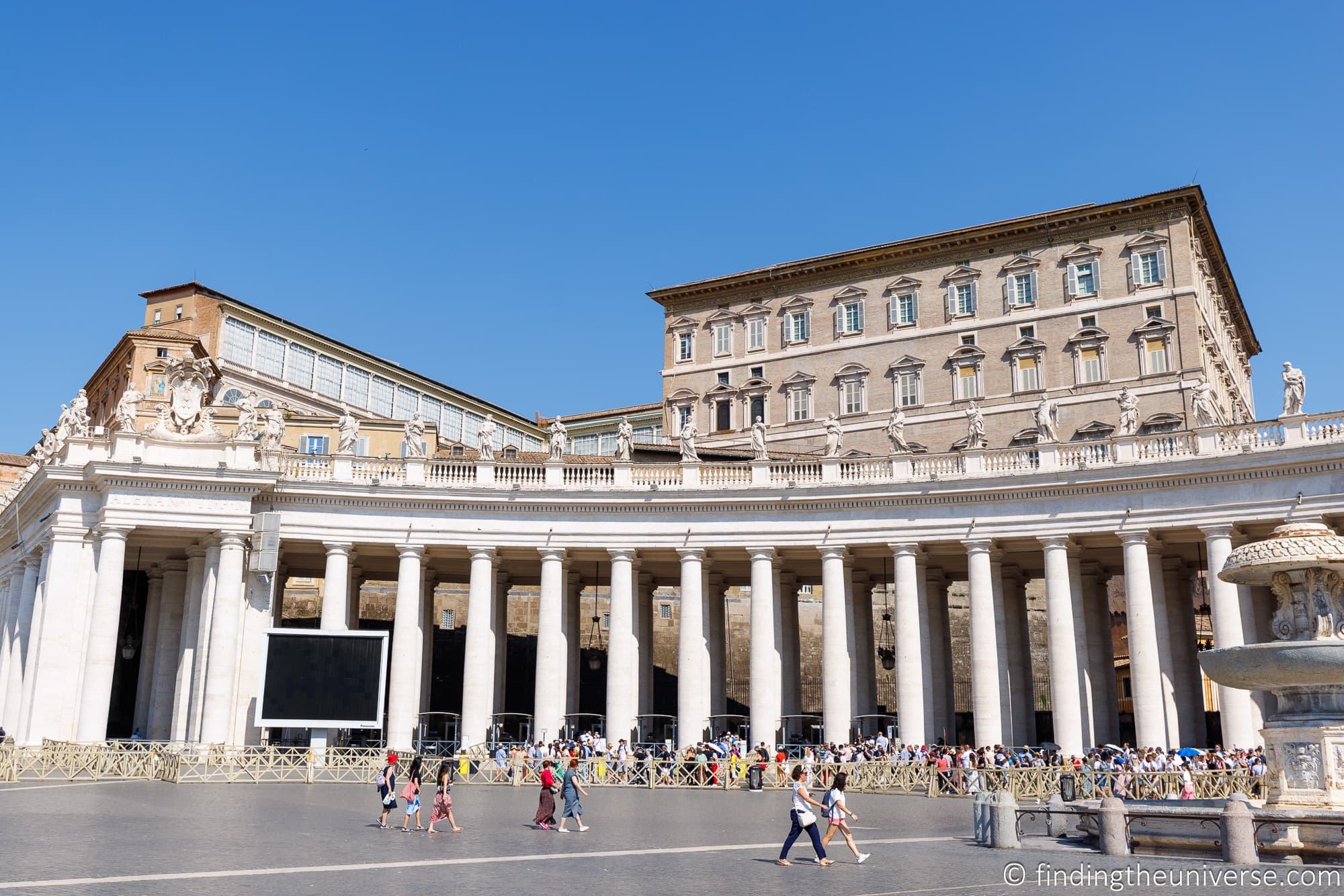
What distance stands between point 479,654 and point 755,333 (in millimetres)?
44458

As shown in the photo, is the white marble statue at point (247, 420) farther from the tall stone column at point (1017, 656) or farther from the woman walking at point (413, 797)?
the tall stone column at point (1017, 656)

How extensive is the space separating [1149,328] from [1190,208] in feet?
Answer: 24.8

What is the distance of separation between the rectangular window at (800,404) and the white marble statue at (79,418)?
4647 cm

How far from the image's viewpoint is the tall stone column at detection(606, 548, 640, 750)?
44.0 metres

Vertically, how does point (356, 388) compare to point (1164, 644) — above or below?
above

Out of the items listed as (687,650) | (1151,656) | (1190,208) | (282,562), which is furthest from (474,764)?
(1190,208)

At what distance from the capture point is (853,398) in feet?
260

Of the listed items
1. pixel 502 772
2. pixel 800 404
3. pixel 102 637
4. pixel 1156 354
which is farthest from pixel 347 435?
pixel 1156 354

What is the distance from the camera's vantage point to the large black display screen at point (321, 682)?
3941 centimetres

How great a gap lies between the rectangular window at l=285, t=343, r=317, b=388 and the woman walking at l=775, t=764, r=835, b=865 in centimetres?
7483

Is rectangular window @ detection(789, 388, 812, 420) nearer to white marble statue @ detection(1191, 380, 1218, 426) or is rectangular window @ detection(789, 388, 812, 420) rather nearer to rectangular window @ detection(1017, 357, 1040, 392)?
rectangular window @ detection(1017, 357, 1040, 392)

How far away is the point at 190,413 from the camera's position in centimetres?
4441

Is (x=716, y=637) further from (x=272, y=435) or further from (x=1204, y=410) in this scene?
(x=1204, y=410)

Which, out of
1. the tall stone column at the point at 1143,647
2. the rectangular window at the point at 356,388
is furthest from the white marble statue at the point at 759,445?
the rectangular window at the point at 356,388
